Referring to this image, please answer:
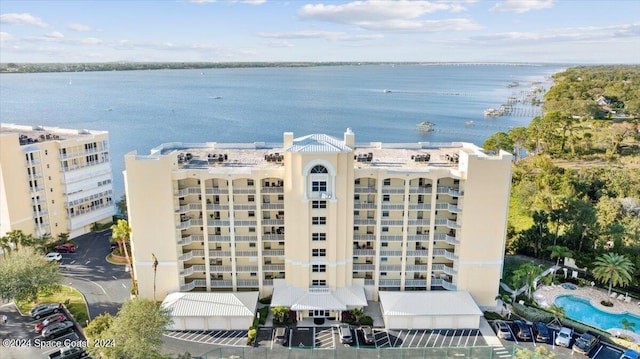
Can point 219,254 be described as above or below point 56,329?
above

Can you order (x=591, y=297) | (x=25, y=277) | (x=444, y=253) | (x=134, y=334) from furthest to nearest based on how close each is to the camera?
(x=591, y=297), (x=444, y=253), (x=25, y=277), (x=134, y=334)

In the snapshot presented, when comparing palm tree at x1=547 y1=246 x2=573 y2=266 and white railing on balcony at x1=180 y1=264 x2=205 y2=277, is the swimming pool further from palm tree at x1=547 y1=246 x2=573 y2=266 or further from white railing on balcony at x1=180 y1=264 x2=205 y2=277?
white railing on balcony at x1=180 y1=264 x2=205 y2=277

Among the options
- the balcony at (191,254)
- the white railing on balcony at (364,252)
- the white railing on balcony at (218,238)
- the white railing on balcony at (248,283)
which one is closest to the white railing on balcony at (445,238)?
the white railing on balcony at (364,252)

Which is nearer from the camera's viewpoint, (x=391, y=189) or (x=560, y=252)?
(x=391, y=189)

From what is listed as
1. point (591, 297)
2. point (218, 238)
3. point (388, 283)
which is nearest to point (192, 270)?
point (218, 238)

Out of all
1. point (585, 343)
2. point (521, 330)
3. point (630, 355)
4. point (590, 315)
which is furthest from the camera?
point (590, 315)

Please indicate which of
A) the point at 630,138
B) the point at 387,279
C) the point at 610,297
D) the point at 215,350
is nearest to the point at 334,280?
the point at 387,279

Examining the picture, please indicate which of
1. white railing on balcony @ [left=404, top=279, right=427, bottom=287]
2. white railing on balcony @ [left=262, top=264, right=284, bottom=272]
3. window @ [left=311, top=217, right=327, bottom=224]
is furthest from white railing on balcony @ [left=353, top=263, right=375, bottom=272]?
white railing on balcony @ [left=262, top=264, right=284, bottom=272]

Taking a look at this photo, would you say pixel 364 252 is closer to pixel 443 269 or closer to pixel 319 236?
pixel 319 236
